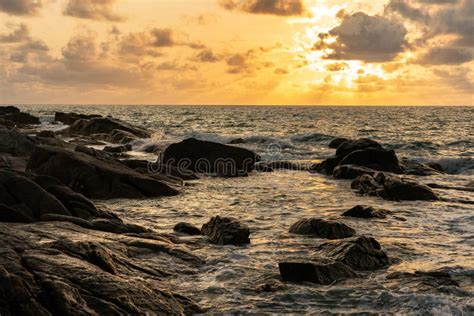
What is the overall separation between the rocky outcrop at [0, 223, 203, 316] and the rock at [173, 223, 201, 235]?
280cm

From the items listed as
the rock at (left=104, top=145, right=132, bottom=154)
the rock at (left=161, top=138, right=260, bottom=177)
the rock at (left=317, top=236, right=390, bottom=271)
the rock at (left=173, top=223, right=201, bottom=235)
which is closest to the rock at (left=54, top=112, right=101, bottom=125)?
the rock at (left=104, top=145, right=132, bottom=154)

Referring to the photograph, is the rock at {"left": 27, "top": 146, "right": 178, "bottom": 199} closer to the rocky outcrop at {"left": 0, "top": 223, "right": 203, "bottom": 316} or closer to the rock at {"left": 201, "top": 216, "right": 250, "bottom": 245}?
the rock at {"left": 201, "top": 216, "right": 250, "bottom": 245}

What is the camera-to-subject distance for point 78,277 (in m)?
6.76

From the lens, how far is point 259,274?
30.0ft

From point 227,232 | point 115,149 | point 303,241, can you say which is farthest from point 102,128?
point 303,241

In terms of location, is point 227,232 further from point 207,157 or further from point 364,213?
point 207,157

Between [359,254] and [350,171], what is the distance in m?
14.5

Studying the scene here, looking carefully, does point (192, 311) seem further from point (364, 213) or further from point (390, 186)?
point (390, 186)

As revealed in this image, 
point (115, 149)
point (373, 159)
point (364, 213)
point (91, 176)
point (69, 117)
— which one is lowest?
point (364, 213)

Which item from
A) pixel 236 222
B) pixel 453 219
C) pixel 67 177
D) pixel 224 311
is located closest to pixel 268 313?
pixel 224 311

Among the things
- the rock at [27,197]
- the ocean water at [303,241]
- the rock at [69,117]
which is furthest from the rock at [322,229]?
the rock at [69,117]

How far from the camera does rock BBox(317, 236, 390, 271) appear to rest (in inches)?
377

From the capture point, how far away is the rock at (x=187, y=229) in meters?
12.2

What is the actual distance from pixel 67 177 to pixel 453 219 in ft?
39.5
